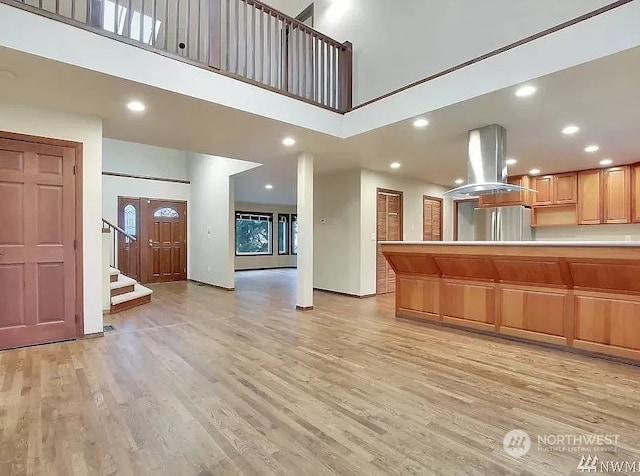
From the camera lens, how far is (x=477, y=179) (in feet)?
14.2

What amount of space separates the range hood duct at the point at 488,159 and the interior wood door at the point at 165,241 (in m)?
7.17

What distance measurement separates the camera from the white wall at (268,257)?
12.2 metres

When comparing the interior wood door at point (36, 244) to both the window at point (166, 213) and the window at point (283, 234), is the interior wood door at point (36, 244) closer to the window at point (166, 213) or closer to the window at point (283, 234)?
the window at point (166, 213)

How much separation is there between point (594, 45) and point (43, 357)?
17.1 feet

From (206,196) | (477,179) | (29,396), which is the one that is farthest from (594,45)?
(206,196)

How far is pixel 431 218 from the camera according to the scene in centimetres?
820

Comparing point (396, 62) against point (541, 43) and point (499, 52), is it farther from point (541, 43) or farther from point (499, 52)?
point (541, 43)

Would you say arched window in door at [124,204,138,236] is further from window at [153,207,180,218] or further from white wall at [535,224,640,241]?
white wall at [535,224,640,241]

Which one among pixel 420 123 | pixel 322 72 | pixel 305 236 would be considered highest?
pixel 322 72

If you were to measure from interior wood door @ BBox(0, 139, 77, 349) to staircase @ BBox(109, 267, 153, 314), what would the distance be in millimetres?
1552

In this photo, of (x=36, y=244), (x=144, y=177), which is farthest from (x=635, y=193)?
(x=144, y=177)
